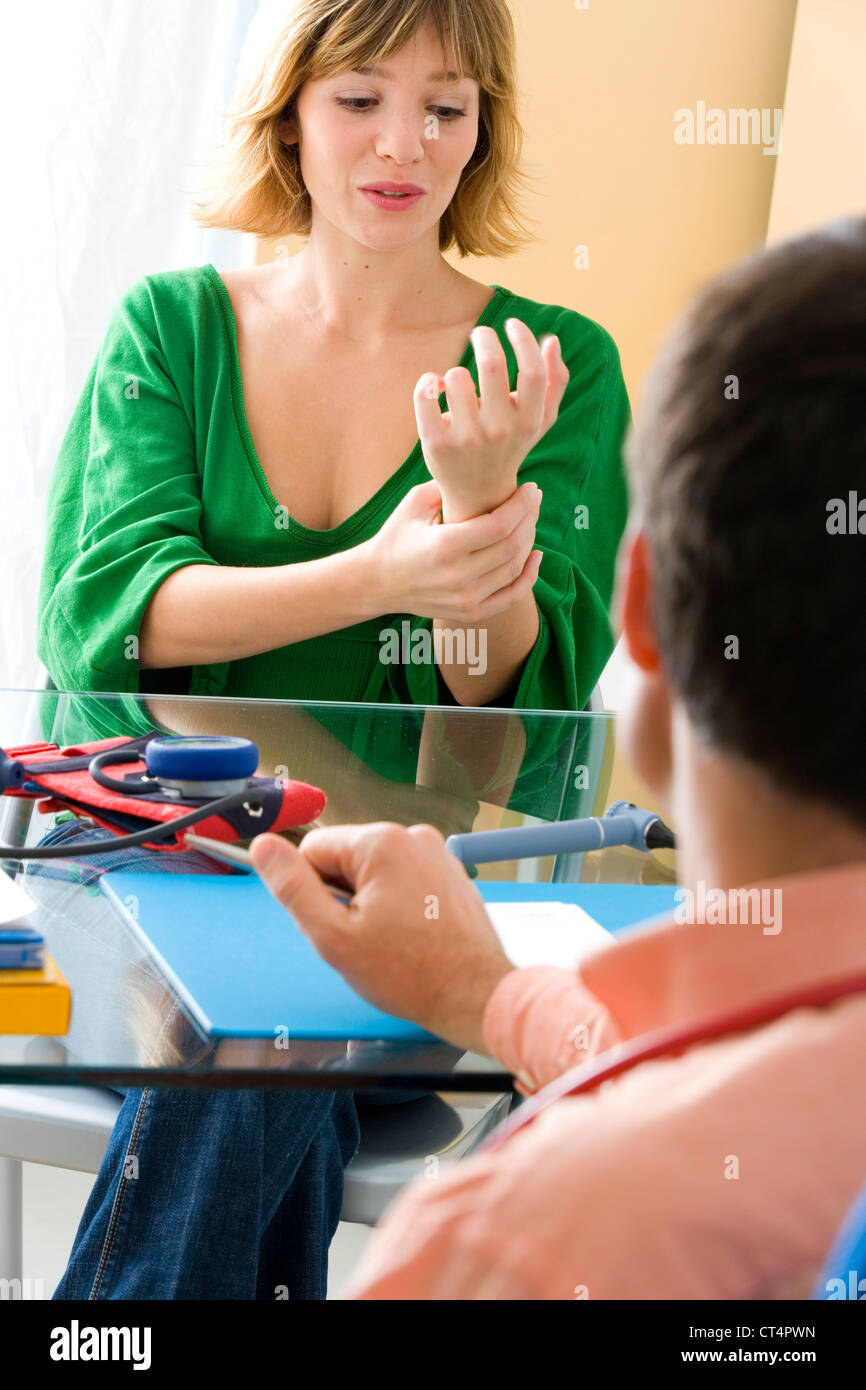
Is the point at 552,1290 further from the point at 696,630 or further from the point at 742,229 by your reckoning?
the point at 742,229

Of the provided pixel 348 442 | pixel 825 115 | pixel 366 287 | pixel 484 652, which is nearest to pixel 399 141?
pixel 366 287

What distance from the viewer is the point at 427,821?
934 mm

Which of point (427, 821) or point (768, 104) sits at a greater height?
point (768, 104)

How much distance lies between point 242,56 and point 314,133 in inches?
30.6

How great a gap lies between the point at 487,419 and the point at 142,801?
51 cm

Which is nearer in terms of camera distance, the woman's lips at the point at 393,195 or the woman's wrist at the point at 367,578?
the woman's wrist at the point at 367,578

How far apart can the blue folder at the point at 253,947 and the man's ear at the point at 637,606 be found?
0.75 ft

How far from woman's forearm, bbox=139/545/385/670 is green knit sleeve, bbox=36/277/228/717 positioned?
3cm

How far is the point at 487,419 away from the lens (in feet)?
3.89

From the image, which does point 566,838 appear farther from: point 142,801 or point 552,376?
point 552,376

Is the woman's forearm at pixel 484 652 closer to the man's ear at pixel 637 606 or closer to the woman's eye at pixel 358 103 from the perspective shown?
the woman's eye at pixel 358 103

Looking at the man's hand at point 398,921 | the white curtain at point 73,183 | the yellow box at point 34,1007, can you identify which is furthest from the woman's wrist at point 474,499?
the white curtain at point 73,183

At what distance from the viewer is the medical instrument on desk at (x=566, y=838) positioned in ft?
2.79
